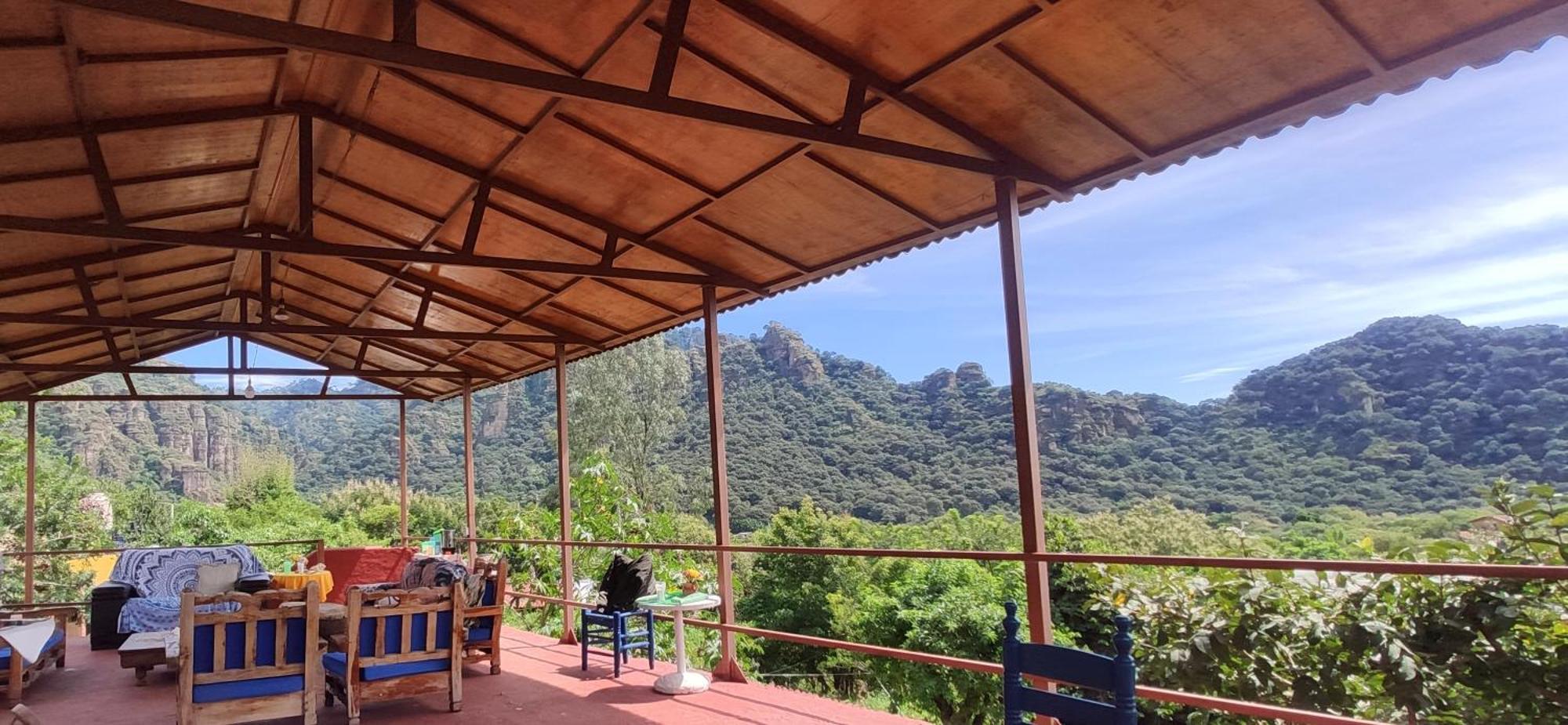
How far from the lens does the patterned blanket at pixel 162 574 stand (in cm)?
861

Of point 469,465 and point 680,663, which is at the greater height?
point 469,465

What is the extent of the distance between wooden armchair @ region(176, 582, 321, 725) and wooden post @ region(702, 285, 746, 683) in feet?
8.59

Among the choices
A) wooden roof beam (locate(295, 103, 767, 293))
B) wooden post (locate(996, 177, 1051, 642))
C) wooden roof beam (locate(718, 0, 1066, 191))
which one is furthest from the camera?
wooden roof beam (locate(295, 103, 767, 293))

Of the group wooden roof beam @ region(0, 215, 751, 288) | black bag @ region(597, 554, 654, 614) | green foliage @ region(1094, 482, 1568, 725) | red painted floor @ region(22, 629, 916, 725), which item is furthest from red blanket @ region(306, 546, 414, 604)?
green foliage @ region(1094, 482, 1568, 725)

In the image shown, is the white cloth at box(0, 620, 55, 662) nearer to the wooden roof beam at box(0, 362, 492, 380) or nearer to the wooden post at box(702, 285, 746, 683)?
the wooden post at box(702, 285, 746, 683)

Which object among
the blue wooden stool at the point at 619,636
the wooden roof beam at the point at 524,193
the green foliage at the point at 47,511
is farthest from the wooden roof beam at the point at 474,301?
the green foliage at the point at 47,511

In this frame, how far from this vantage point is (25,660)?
6.41 meters

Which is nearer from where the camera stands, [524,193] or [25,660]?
[524,193]

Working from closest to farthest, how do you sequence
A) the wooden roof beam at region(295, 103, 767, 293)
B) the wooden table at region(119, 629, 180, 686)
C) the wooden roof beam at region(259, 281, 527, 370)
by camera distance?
the wooden roof beam at region(295, 103, 767, 293) < the wooden table at region(119, 629, 180, 686) < the wooden roof beam at region(259, 281, 527, 370)

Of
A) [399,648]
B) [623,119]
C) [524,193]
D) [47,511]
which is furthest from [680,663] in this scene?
[47,511]

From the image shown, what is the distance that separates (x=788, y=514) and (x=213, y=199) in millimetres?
15153

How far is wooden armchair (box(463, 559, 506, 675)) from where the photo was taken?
693 centimetres

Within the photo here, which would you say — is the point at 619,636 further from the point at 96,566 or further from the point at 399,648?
the point at 96,566

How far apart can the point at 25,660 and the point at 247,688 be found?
8.90 feet
